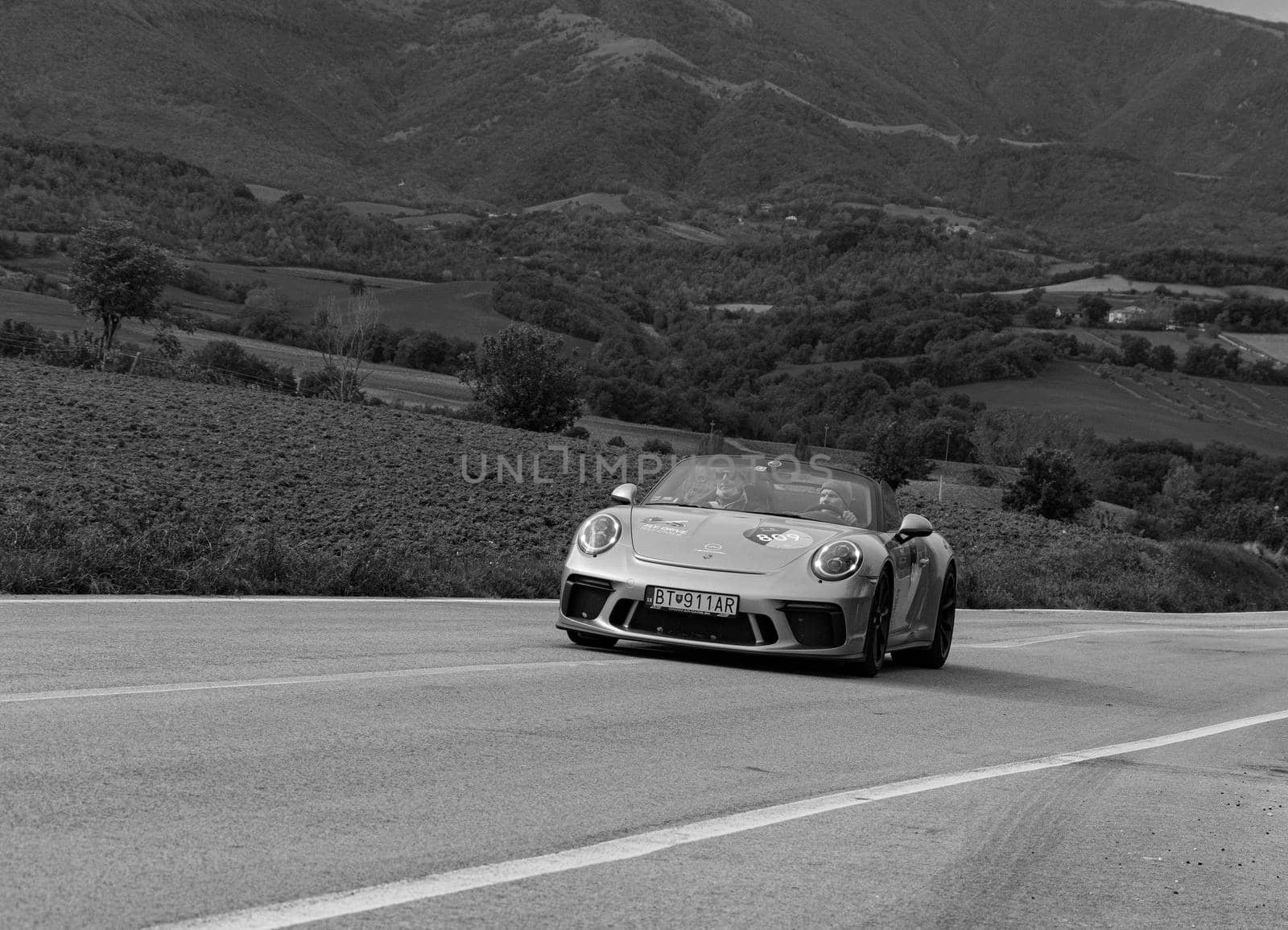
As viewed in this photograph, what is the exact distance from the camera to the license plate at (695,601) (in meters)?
9.94

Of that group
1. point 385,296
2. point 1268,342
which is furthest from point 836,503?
point 1268,342

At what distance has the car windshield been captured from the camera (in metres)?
11.2

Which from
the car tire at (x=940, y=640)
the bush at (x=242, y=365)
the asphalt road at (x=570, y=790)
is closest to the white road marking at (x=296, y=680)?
the asphalt road at (x=570, y=790)

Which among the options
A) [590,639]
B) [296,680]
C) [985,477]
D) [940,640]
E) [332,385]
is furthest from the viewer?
[985,477]

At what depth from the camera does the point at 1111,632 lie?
19.3 meters

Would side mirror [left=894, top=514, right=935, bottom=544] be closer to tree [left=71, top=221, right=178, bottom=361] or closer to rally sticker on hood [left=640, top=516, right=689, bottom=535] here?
rally sticker on hood [left=640, top=516, right=689, bottom=535]

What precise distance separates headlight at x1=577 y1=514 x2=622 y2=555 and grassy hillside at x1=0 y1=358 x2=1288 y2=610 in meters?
3.81

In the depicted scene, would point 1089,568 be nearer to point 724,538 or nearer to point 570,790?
point 724,538

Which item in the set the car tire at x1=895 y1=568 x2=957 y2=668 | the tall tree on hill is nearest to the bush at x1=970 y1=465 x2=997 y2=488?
the tall tree on hill

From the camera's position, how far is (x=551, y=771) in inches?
240

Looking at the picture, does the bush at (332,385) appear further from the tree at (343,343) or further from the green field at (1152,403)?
the green field at (1152,403)

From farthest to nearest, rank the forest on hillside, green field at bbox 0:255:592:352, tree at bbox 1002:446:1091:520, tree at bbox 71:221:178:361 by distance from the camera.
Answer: green field at bbox 0:255:592:352 < the forest on hillside < tree at bbox 1002:446:1091:520 < tree at bbox 71:221:178:361

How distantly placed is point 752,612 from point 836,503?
155 centimetres

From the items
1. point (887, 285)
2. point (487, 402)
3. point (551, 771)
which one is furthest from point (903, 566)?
point (887, 285)
